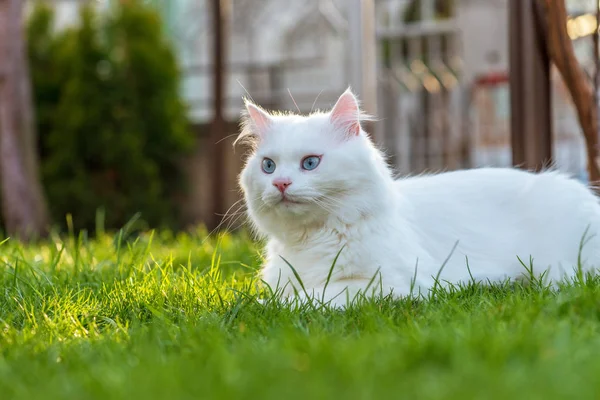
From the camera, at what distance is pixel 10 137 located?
6684 millimetres

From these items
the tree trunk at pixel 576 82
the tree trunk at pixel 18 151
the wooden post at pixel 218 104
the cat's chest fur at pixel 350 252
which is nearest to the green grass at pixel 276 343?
the cat's chest fur at pixel 350 252

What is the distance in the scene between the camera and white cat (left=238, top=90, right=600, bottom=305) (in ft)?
7.45

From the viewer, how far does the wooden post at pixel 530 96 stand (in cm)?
332

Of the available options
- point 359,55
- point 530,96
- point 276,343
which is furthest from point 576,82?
point 276,343

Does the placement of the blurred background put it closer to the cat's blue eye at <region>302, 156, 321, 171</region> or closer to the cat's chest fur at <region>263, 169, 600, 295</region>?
the cat's chest fur at <region>263, 169, 600, 295</region>

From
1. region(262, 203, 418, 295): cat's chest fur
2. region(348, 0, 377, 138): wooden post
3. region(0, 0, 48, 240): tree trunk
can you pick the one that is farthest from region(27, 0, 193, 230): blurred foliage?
region(262, 203, 418, 295): cat's chest fur

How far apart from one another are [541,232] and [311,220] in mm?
836

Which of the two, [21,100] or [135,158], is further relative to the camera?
[135,158]

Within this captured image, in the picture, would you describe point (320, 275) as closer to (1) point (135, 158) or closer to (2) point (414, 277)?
(2) point (414, 277)

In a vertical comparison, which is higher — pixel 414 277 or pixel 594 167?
pixel 594 167

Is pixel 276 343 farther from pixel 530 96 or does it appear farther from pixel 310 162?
pixel 530 96

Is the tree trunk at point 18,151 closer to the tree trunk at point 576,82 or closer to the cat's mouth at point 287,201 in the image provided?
the cat's mouth at point 287,201

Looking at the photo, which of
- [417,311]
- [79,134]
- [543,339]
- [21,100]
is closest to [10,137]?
[21,100]

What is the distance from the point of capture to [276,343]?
1.46 m
